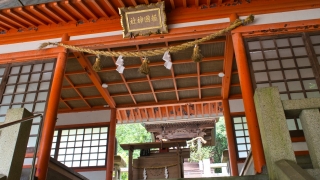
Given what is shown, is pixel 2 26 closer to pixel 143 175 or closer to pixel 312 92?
pixel 143 175

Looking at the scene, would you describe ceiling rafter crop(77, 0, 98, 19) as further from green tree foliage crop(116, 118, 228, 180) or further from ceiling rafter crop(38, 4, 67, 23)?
green tree foliage crop(116, 118, 228, 180)

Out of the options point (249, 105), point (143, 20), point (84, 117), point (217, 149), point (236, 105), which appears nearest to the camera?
point (249, 105)

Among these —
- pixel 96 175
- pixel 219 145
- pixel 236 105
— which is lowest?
pixel 96 175

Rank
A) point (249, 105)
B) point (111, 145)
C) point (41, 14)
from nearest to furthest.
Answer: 1. point (249, 105)
2. point (41, 14)
3. point (111, 145)

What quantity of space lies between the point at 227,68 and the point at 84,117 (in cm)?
517

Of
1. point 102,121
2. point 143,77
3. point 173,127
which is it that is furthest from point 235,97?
point 102,121

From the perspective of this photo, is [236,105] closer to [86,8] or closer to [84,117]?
[84,117]

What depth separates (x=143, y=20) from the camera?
229 inches

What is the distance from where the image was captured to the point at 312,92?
4988 millimetres

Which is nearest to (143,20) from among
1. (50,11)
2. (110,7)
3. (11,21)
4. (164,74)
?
(110,7)

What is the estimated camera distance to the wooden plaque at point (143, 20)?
18.7 feet

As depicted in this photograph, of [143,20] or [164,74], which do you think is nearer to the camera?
[143,20]

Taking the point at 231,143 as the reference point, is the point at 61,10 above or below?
above

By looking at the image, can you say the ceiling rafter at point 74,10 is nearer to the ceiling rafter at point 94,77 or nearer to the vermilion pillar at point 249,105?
the ceiling rafter at point 94,77
